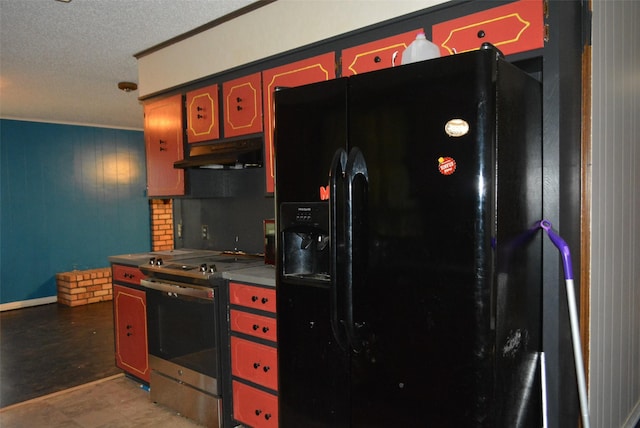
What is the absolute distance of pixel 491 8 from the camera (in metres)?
1.78

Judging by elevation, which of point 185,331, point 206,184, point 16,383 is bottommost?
point 16,383

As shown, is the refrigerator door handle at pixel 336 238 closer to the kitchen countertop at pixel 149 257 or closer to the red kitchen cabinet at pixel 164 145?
the kitchen countertop at pixel 149 257

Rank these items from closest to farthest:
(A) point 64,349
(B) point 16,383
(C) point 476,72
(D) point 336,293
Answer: (C) point 476,72 < (D) point 336,293 < (B) point 16,383 < (A) point 64,349

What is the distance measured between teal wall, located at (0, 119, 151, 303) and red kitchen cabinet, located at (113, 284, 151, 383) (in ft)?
10.5

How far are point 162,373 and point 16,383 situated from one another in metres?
1.38

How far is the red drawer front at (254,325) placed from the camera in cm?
236

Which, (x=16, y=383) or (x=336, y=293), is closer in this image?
(x=336, y=293)

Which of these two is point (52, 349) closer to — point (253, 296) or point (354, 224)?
point (253, 296)

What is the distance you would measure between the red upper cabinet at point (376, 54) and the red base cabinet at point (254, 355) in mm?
1247

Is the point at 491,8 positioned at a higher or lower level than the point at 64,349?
higher

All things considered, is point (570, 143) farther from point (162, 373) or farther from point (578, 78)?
point (162, 373)

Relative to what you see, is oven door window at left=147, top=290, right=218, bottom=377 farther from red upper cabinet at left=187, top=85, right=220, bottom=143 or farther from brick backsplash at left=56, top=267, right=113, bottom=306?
brick backsplash at left=56, top=267, right=113, bottom=306

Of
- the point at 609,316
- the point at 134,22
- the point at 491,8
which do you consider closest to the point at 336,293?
the point at 491,8

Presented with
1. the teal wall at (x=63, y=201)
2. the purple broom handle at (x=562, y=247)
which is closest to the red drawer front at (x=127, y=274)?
the purple broom handle at (x=562, y=247)
